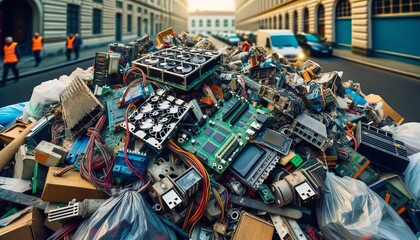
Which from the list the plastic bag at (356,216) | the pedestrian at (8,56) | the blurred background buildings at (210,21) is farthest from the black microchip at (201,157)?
the blurred background buildings at (210,21)

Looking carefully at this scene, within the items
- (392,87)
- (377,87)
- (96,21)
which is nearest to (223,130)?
(377,87)

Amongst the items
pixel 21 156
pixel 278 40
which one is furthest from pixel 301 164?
pixel 278 40

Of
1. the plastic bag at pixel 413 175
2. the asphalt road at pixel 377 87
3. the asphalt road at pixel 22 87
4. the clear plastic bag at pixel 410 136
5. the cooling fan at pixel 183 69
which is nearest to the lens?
the plastic bag at pixel 413 175

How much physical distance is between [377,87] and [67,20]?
21.6 meters

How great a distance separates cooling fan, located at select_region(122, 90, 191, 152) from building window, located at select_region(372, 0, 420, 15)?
703 inches

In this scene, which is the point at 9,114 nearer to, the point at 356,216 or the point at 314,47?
the point at 356,216

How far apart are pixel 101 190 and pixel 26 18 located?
64.4 feet

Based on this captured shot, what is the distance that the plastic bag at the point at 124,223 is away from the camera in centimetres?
254

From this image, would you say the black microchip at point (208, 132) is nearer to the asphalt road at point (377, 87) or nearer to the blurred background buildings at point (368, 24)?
the asphalt road at point (377, 87)

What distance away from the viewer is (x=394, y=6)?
1691cm

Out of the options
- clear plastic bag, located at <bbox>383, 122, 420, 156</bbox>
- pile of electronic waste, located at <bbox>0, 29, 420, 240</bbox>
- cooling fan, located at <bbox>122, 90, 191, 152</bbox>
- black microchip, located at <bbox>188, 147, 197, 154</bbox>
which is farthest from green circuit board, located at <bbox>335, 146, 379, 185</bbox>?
cooling fan, located at <bbox>122, 90, 191, 152</bbox>

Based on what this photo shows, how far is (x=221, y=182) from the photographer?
3543mm

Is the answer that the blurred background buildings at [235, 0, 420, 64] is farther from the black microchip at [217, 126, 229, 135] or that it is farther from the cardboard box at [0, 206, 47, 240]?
the cardboard box at [0, 206, 47, 240]

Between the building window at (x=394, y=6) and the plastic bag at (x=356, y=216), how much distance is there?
17330 millimetres
